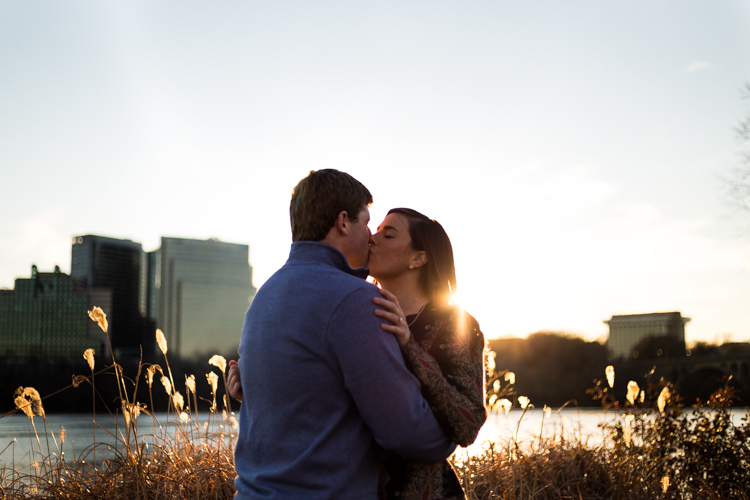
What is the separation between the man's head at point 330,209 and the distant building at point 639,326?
9760 centimetres

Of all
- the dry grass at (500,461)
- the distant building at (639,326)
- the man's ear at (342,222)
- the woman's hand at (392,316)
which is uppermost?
the man's ear at (342,222)

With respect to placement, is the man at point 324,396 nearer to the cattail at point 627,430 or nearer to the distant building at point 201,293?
the cattail at point 627,430

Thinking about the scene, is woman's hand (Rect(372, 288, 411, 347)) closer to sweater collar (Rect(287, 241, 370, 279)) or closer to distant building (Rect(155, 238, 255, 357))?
sweater collar (Rect(287, 241, 370, 279))

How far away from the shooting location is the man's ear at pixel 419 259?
2.60 meters

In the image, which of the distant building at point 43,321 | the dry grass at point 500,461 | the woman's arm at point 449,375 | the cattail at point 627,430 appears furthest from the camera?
the distant building at point 43,321

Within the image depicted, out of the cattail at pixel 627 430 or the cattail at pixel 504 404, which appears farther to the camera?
the cattail at pixel 627 430

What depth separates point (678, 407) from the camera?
20.4 ft

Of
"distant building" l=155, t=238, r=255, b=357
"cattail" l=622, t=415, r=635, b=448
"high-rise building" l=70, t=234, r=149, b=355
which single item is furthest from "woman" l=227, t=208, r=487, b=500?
"high-rise building" l=70, t=234, r=149, b=355

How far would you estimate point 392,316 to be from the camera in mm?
→ 1664

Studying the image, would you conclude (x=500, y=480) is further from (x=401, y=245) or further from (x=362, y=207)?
(x=362, y=207)

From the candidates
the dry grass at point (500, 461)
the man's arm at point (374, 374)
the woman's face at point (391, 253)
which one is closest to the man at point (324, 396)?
the man's arm at point (374, 374)

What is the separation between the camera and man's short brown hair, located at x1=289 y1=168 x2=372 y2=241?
73.2 inches

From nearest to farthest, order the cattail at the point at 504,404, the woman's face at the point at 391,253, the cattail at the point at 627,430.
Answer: the woman's face at the point at 391,253 → the cattail at the point at 504,404 → the cattail at the point at 627,430

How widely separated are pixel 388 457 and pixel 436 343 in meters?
0.40
